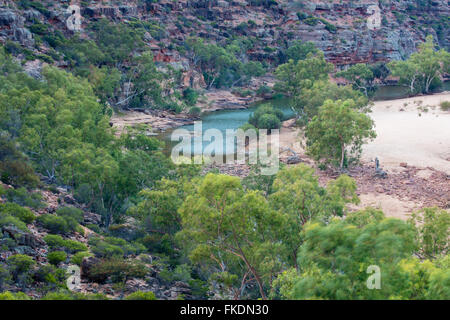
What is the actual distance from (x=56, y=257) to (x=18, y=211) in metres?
3.20

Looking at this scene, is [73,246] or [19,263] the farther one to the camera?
[73,246]

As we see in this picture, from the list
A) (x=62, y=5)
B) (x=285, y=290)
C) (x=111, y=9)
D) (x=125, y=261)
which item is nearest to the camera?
(x=285, y=290)

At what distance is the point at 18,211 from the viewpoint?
19562 millimetres

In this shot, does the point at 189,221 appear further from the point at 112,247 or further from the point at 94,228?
the point at 94,228

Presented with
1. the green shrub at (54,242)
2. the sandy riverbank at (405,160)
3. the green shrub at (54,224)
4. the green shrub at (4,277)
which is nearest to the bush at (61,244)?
the green shrub at (54,242)

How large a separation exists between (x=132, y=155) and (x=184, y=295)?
1028cm

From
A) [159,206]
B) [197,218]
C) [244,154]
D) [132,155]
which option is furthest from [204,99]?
[197,218]

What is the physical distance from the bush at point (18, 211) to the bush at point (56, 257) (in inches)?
101

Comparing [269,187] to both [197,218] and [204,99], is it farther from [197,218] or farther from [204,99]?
[204,99]

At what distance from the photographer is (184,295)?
1712 cm

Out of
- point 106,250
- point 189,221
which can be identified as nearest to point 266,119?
point 106,250

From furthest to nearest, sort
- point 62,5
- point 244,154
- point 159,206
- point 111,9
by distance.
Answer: point 111,9 < point 62,5 < point 244,154 < point 159,206

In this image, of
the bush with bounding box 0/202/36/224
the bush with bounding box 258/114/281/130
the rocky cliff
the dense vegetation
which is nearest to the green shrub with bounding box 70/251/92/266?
the dense vegetation

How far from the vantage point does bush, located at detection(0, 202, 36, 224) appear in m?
19.3
